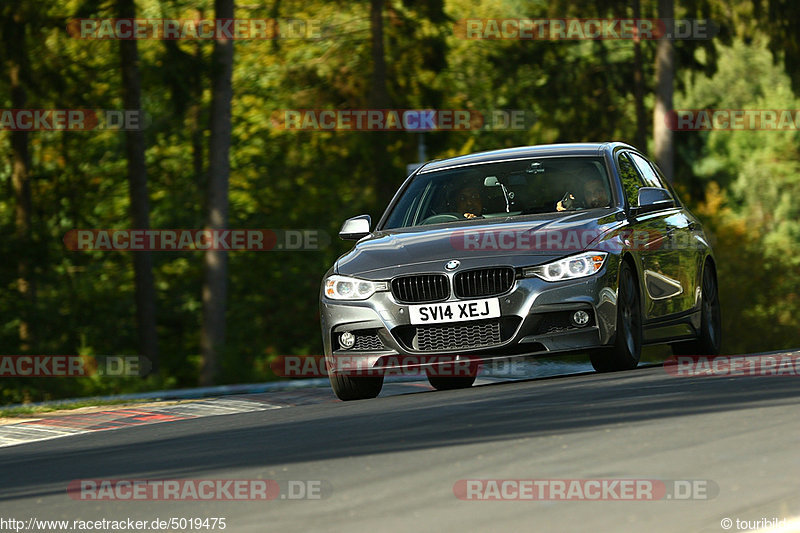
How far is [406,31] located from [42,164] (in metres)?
9.94

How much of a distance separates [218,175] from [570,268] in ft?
44.2

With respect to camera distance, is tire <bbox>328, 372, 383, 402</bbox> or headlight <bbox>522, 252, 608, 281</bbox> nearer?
headlight <bbox>522, 252, 608, 281</bbox>

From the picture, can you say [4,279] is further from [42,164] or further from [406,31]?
[406,31]

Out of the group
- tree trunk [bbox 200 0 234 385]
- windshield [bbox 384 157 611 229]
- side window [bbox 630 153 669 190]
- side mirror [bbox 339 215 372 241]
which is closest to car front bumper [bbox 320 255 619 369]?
windshield [bbox 384 157 611 229]

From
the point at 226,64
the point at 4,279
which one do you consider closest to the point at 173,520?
the point at 226,64

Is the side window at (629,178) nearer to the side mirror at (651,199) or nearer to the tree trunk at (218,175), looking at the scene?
the side mirror at (651,199)

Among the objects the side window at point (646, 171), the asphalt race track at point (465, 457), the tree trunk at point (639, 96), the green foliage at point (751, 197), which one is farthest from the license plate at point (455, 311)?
the tree trunk at point (639, 96)

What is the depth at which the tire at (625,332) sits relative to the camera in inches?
433

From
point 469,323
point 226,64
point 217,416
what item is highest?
point 226,64

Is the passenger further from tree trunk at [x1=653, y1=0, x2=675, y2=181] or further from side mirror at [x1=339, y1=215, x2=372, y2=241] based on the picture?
tree trunk at [x1=653, y1=0, x2=675, y2=181]

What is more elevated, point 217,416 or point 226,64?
point 226,64

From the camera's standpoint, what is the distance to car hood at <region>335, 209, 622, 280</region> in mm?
10609

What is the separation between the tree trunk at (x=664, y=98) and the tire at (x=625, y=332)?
17.4 meters

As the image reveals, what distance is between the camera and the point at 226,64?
77.0 ft
